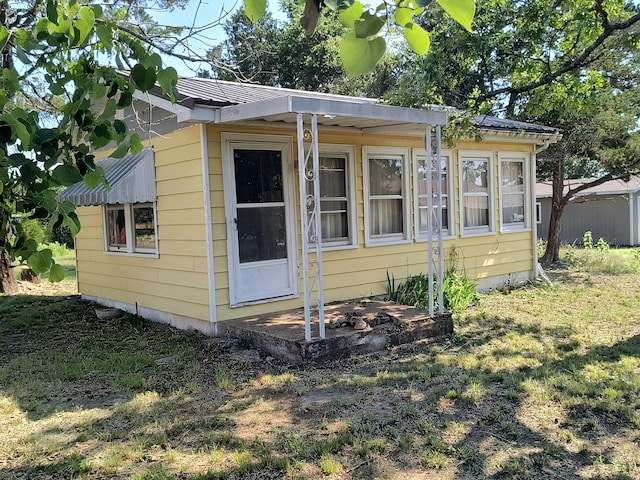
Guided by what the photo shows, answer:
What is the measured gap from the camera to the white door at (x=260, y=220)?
715cm

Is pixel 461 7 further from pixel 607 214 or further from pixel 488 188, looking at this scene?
pixel 607 214

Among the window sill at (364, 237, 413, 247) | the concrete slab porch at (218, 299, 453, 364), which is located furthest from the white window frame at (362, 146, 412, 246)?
the concrete slab porch at (218, 299, 453, 364)

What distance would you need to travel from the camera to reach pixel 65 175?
181 centimetres

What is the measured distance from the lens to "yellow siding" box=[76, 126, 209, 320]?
7.10 meters

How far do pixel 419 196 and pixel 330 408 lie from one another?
5.45 meters

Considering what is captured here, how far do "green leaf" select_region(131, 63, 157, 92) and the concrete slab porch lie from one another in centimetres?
417

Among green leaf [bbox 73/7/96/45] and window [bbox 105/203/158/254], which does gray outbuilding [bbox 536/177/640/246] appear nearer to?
window [bbox 105/203/158/254]

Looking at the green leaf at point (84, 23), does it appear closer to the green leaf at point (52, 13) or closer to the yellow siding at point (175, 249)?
the green leaf at point (52, 13)

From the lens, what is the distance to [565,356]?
6.16m

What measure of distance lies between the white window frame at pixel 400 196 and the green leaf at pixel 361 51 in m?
7.16

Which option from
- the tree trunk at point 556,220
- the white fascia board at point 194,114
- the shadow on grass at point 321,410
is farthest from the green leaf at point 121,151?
the tree trunk at point 556,220

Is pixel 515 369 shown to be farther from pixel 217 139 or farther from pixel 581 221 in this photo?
pixel 581 221

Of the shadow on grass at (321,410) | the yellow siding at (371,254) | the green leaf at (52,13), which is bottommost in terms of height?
the shadow on grass at (321,410)

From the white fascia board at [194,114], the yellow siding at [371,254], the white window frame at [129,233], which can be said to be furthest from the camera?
the white window frame at [129,233]
